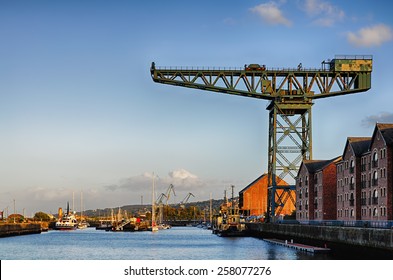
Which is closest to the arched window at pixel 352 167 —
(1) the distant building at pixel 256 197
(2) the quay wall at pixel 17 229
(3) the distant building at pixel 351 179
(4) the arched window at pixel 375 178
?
(3) the distant building at pixel 351 179

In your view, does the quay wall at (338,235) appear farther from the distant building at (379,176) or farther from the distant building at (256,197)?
the distant building at (256,197)

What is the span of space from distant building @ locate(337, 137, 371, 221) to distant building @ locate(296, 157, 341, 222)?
4.02m

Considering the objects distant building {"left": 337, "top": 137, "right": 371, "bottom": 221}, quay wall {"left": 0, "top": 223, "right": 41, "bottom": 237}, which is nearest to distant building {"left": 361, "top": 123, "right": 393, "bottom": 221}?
distant building {"left": 337, "top": 137, "right": 371, "bottom": 221}

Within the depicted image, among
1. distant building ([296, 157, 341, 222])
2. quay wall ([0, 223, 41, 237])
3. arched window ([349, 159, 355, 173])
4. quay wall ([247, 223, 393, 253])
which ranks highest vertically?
arched window ([349, 159, 355, 173])

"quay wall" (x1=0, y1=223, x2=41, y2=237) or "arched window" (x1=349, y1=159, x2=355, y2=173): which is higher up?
"arched window" (x1=349, y1=159, x2=355, y2=173)

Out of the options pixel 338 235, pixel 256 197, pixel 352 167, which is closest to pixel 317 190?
pixel 352 167

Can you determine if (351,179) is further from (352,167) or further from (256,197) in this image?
(256,197)

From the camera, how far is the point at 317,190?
82.0 metres

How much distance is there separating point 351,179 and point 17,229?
59950mm

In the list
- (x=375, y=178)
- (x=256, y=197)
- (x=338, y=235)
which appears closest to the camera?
(x=338, y=235)

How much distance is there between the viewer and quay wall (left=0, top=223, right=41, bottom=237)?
101 m

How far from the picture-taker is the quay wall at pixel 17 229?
101 m

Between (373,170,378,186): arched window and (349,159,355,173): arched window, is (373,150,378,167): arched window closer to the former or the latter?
(373,170,378,186): arched window
